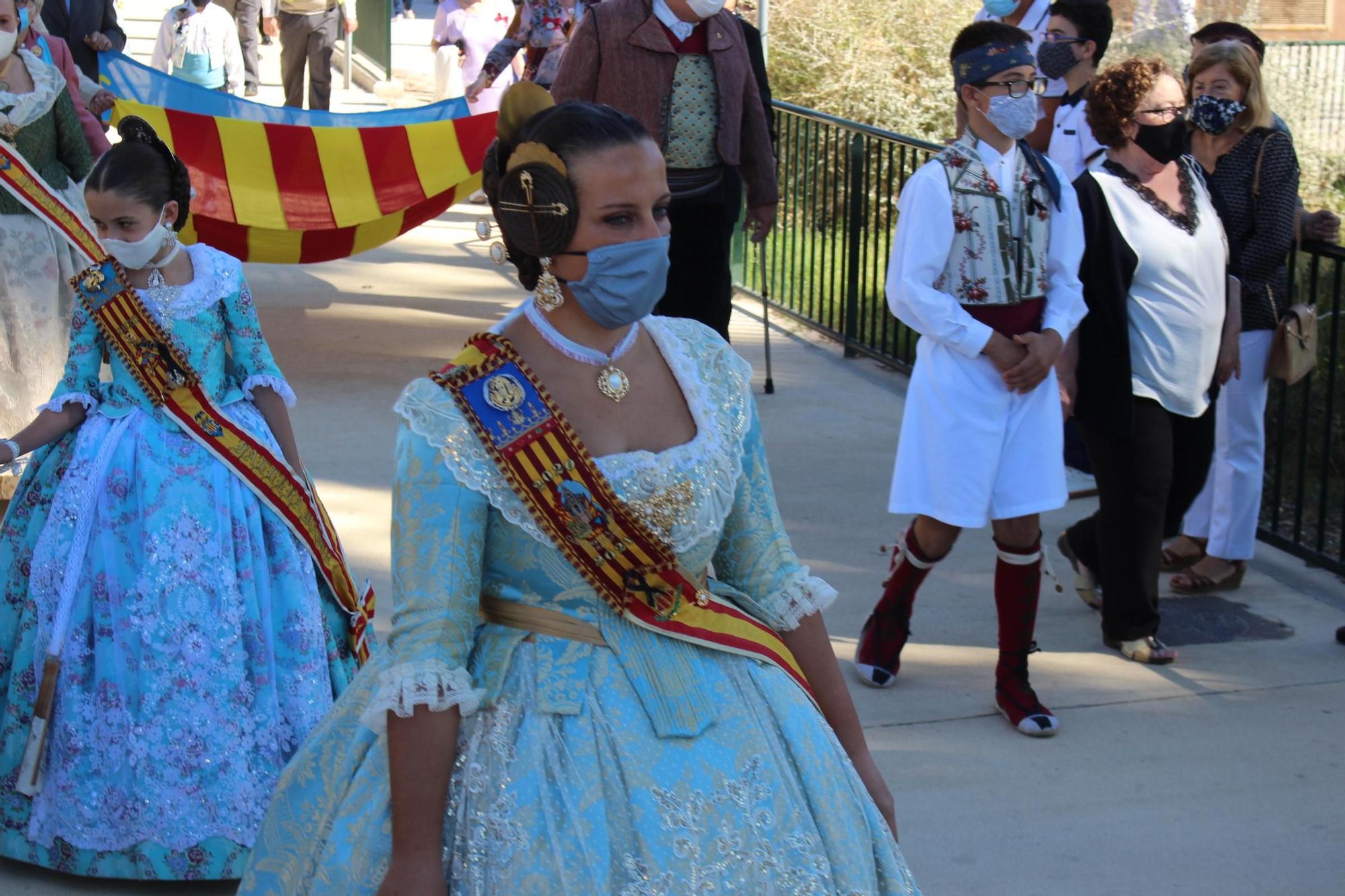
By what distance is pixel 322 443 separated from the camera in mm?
7742

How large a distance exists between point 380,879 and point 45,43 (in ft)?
18.7

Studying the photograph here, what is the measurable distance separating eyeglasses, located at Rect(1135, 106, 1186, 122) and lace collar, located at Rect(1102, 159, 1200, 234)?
212 millimetres

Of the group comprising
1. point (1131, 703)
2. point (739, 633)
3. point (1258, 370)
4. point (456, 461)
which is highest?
point (456, 461)

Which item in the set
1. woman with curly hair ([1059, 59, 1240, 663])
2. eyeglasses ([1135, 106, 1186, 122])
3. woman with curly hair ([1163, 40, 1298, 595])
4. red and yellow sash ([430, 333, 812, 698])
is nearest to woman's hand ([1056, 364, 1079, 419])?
woman with curly hair ([1059, 59, 1240, 663])

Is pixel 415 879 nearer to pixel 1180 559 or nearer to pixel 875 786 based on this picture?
pixel 875 786

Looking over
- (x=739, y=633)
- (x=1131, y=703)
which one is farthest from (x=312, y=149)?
(x=739, y=633)

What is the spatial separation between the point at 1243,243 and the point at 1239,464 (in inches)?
30.5

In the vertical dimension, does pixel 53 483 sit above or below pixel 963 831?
above

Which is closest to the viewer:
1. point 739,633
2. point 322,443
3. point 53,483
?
point 739,633

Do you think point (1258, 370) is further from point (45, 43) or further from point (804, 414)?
point (45, 43)

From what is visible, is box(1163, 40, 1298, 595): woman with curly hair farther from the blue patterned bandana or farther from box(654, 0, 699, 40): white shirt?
box(654, 0, 699, 40): white shirt

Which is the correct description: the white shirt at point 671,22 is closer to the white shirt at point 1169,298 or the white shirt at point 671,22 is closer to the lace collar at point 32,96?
the white shirt at point 1169,298

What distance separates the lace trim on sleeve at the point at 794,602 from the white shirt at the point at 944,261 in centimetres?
227

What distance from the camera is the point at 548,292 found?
89.7 inches
